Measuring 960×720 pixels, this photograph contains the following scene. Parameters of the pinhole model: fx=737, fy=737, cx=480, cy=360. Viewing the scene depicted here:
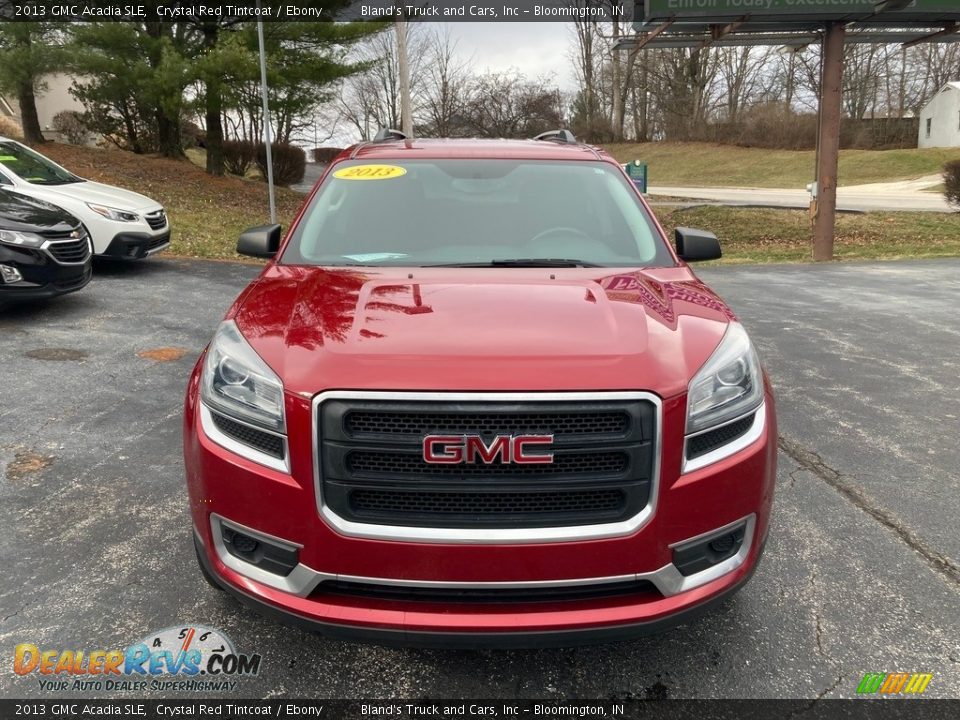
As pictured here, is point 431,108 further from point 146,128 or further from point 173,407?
point 173,407

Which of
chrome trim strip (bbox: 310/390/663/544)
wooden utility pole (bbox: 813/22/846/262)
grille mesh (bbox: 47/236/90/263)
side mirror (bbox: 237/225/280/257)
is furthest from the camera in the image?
wooden utility pole (bbox: 813/22/846/262)

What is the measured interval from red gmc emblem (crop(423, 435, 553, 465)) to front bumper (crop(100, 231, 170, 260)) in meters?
8.82

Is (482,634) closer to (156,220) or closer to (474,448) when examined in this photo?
(474,448)

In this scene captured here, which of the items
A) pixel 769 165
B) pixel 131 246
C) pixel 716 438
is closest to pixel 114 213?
pixel 131 246

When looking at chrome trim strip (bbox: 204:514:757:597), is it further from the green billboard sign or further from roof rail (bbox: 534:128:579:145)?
the green billboard sign

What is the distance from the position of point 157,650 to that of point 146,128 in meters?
25.1

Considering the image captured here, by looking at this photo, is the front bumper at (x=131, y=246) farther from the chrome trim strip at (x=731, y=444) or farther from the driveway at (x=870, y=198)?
the driveway at (x=870, y=198)

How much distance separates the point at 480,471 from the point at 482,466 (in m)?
0.02

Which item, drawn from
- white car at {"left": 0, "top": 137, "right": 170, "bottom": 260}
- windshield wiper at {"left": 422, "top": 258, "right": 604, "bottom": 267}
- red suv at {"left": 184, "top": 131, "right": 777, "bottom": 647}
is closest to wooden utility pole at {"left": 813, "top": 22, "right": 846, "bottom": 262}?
white car at {"left": 0, "top": 137, "right": 170, "bottom": 260}

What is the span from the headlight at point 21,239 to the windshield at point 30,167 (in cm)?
333

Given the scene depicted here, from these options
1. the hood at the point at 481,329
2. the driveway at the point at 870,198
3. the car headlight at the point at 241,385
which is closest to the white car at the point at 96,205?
the hood at the point at 481,329

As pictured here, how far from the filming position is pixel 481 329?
2314mm

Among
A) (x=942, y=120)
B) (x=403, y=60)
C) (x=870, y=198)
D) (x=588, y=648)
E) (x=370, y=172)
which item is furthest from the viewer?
(x=942, y=120)

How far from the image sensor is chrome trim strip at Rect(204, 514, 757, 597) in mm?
2104
